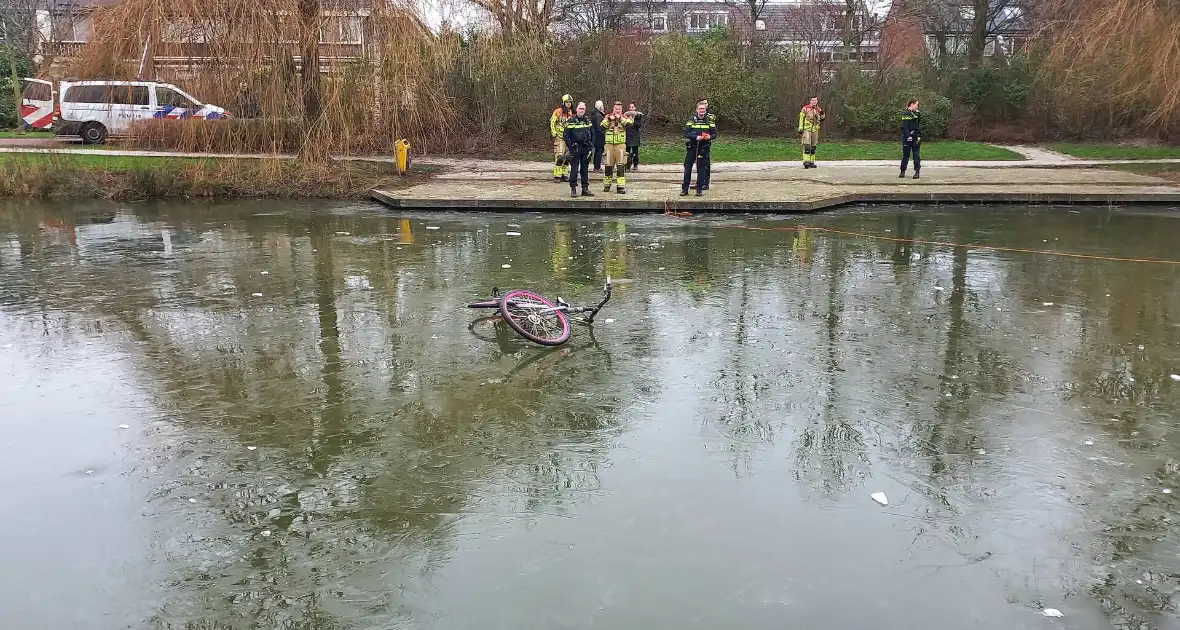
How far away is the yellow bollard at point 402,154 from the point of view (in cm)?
1942

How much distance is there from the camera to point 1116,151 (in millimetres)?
24766

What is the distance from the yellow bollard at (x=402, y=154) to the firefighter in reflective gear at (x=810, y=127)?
29.1ft

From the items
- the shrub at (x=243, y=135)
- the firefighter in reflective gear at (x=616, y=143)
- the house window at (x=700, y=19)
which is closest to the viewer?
the firefighter in reflective gear at (x=616, y=143)

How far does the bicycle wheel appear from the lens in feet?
24.9

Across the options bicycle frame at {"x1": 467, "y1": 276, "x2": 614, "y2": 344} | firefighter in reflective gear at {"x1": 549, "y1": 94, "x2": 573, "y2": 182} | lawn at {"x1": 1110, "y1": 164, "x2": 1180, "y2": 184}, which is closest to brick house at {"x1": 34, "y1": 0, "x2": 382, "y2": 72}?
firefighter in reflective gear at {"x1": 549, "y1": 94, "x2": 573, "y2": 182}

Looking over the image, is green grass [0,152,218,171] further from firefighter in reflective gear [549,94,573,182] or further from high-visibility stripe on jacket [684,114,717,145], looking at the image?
high-visibility stripe on jacket [684,114,717,145]

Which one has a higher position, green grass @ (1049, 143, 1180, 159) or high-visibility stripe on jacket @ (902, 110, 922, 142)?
high-visibility stripe on jacket @ (902, 110, 922, 142)

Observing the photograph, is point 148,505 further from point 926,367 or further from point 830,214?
point 830,214

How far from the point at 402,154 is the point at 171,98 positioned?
470 centimetres

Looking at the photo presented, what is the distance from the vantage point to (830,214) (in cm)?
1569

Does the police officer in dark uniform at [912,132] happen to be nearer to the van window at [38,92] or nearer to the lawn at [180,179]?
the lawn at [180,179]

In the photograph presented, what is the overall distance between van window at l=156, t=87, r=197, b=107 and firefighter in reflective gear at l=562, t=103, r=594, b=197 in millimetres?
7955

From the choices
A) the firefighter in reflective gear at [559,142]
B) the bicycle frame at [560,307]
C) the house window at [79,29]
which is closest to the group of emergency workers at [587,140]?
the firefighter in reflective gear at [559,142]

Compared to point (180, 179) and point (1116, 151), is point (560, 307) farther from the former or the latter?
point (1116, 151)
